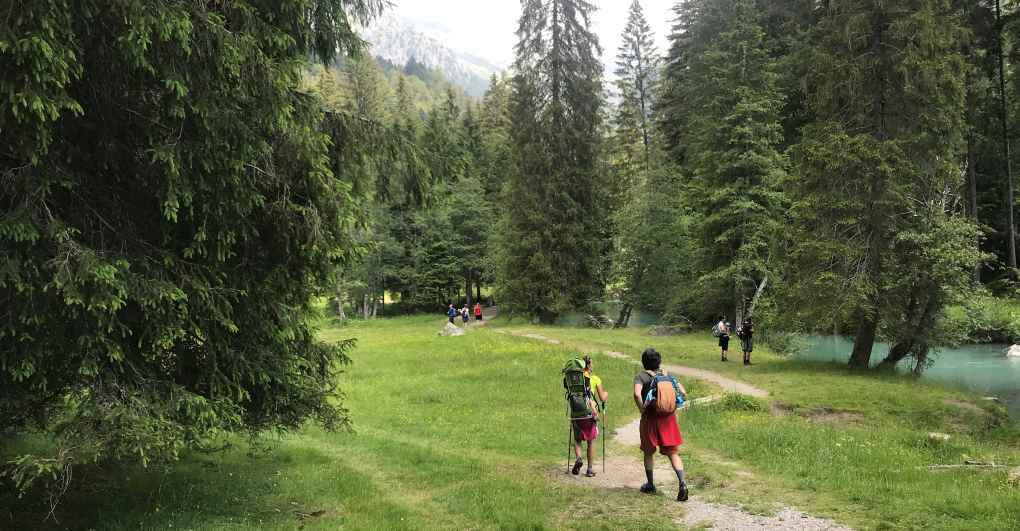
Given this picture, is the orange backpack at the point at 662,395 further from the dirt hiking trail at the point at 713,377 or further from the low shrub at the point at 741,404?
the dirt hiking trail at the point at 713,377

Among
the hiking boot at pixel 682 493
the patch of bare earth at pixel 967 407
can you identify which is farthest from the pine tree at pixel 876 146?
the hiking boot at pixel 682 493

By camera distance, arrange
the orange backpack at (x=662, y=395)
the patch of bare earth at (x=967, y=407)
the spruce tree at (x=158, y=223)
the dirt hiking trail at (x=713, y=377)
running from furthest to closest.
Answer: the dirt hiking trail at (x=713, y=377)
the patch of bare earth at (x=967, y=407)
the orange backpack at (x=662, y=395)
the spruce tree at (x=158, y=223)

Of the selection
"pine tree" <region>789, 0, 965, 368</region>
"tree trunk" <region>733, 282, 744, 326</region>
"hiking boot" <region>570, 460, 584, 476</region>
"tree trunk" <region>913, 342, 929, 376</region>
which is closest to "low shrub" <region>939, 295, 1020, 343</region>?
"tree trunk" <region>913, 342, 929, 376</region>

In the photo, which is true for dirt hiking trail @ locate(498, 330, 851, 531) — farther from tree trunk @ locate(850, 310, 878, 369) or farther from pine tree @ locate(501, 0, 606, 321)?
pine tree @ locate(501, 0, 606, 321)

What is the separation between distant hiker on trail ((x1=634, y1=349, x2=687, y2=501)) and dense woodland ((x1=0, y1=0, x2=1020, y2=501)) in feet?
12.9

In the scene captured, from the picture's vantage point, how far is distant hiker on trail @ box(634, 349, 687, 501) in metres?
7.99

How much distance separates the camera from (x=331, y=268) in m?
7.90

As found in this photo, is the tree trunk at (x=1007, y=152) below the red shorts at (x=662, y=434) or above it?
above

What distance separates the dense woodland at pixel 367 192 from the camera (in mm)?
5559

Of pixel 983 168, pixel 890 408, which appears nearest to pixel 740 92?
pixel 890 408

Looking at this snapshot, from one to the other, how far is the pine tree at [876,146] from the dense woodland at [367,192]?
0.08 meters

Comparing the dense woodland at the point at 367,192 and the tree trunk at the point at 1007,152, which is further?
the tree trunk at the point at 1007,152

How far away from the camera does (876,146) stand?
59.5ft

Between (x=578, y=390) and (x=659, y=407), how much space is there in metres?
1.87
